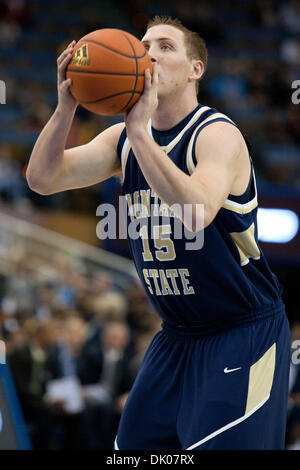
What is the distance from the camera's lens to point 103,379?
25.8ft

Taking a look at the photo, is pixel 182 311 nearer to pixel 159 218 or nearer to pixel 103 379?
pixel 159 218

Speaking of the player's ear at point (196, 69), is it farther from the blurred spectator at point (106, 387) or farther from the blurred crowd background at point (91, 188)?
the blurred spectator at point (106, 387)

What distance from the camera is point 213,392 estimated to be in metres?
3.35

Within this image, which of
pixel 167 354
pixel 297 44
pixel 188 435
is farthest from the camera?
pixel 297 44

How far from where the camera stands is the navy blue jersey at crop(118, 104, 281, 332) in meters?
3.40

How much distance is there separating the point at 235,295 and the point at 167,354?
0.47m

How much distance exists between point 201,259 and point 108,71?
0.94m

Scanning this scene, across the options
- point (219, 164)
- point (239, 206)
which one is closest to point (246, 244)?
point (239, 206)

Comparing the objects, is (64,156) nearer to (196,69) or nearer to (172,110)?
(172,110)

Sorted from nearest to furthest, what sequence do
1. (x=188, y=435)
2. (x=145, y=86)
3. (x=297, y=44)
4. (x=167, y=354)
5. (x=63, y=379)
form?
(x=145, y=86) < (x=188, y=435) < (x=167, y=354) < (x=63, y=379) < (x=297, y=44)

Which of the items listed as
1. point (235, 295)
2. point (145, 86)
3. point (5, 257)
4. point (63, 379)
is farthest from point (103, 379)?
point (145, 86)

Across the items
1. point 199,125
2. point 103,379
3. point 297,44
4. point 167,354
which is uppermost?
point 297,44

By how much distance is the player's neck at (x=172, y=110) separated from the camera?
358 centimetres

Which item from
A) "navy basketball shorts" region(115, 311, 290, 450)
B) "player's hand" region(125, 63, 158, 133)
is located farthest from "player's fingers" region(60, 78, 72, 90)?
"navy basketball shorts" region(115, 311, 290, 450)
